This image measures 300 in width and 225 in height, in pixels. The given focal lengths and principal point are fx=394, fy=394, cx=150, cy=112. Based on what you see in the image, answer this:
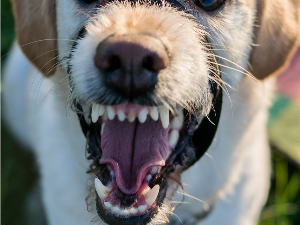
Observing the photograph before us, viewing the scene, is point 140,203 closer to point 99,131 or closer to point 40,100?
point 99,131

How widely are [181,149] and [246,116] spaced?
0.50 m

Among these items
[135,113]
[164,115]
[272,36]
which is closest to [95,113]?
[135,113]

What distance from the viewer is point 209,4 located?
6.38 feet

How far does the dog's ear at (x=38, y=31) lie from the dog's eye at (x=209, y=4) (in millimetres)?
791

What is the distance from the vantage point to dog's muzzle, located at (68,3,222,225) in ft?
5.67

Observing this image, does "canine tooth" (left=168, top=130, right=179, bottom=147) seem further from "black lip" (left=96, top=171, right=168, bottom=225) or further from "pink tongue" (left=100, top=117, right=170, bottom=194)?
"black lip" (left=96, top=171, right=168, bottom=225)

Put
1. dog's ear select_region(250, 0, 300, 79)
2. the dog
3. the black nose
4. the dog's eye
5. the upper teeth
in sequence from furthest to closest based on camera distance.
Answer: dog's ear select_region(250, 0, 300, 79) → the dog's eye → the upper teeth → the dog → the black nose

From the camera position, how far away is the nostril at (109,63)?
1.46m

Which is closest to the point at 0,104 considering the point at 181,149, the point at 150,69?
the point at 181,149

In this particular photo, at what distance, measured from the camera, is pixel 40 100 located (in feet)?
8.61

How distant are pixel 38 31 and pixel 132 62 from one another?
1.00 m

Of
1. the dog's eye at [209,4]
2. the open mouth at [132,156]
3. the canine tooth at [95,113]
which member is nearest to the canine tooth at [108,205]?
the open mouth at [132,156]

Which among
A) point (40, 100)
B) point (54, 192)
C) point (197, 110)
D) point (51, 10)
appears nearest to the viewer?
point (197, 110)

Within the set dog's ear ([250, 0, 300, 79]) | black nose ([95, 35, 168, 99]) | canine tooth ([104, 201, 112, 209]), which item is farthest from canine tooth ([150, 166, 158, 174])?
dog's ear ([250, 0, 300, 79])
